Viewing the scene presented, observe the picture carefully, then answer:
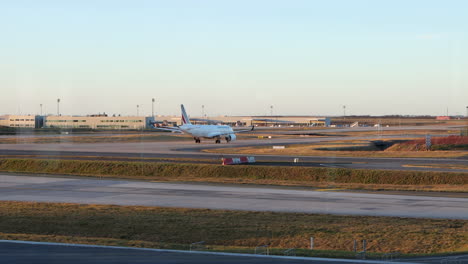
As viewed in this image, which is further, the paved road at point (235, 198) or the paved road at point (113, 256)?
the paved road at point (235, 198)

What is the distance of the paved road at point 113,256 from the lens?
64.1ft

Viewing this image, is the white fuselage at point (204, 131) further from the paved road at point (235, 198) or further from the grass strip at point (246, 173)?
the paved road at point (235, 198)

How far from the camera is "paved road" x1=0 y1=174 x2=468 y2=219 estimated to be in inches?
1368

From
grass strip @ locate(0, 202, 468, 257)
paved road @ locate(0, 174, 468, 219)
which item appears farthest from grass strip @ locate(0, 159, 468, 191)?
grass strip @ locate(0, 202, 468, 257)

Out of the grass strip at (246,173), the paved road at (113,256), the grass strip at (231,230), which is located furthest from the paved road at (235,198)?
the paved road at (113,256)

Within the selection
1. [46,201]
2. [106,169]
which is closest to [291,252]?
[46,201]

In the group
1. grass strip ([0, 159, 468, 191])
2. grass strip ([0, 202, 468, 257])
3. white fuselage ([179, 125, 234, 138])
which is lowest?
grass strip ([0, 202, 468, 257])

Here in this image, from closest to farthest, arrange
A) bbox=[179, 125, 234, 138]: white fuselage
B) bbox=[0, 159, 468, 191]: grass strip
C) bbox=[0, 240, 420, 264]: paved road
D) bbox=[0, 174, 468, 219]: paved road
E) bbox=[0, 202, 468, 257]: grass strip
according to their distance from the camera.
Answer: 1. bbox=[0, 240, 420, 264]: paved road
2. bbox=[0, 202, 468, 257]: grass strip
3. bbox=[0, 174, 468, 219]: paved road
4. bbox=[0, 159, 468, 191]: grass strip
5. bbox=[179, 125, 234, 138]: white fuselage

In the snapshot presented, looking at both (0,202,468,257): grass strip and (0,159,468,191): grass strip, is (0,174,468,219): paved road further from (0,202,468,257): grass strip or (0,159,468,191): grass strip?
(0,159,468,191): grass strip

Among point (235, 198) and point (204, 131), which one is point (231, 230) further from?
point (204, 131)

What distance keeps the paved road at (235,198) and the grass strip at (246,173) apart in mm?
5613

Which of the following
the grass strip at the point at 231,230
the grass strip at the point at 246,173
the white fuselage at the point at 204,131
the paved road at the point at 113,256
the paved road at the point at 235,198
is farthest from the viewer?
the white fuselage at the point at 204,131

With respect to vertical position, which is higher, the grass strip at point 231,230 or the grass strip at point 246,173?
the grass strip at point 246,173

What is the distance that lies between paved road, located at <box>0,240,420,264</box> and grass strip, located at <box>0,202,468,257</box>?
8.22 ft
